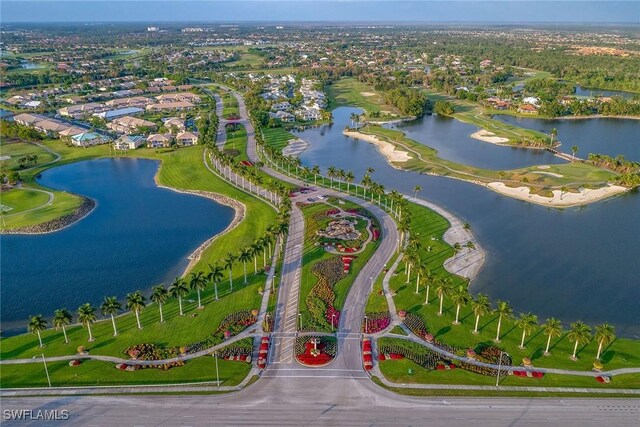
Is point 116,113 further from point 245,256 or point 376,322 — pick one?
point 376,322

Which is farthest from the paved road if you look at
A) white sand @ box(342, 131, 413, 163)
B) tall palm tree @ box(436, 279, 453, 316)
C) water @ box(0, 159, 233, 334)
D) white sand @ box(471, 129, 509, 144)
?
white sand @ box(471, 129, 509, 144)

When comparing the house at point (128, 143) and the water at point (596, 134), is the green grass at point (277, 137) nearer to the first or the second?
the house at point (128, 143)

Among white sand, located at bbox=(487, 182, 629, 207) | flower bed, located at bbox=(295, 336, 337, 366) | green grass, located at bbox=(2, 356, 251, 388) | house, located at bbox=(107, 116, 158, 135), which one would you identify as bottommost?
green grass, located at bbox=(2, 356, 251, 388)

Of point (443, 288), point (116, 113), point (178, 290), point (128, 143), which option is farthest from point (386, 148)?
point (116, 113)

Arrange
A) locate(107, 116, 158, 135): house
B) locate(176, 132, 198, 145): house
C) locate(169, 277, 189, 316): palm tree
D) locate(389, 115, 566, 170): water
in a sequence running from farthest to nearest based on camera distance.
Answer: locate(107, 116, 158, 135): house, locate(176, 132, 198, 145): house, locate(389, 115, 566, 170): water, locate(169, 277, 189, 316): palm tree

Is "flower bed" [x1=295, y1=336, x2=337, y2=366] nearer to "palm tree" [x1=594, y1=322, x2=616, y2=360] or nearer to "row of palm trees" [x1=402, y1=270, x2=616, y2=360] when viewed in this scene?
"row of palm trees" [x1=402, y1=270, x2=616, y2=360]

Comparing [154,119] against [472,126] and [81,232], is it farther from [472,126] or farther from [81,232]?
[472,126]

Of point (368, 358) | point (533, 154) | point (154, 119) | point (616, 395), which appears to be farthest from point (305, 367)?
point (154, 119)
